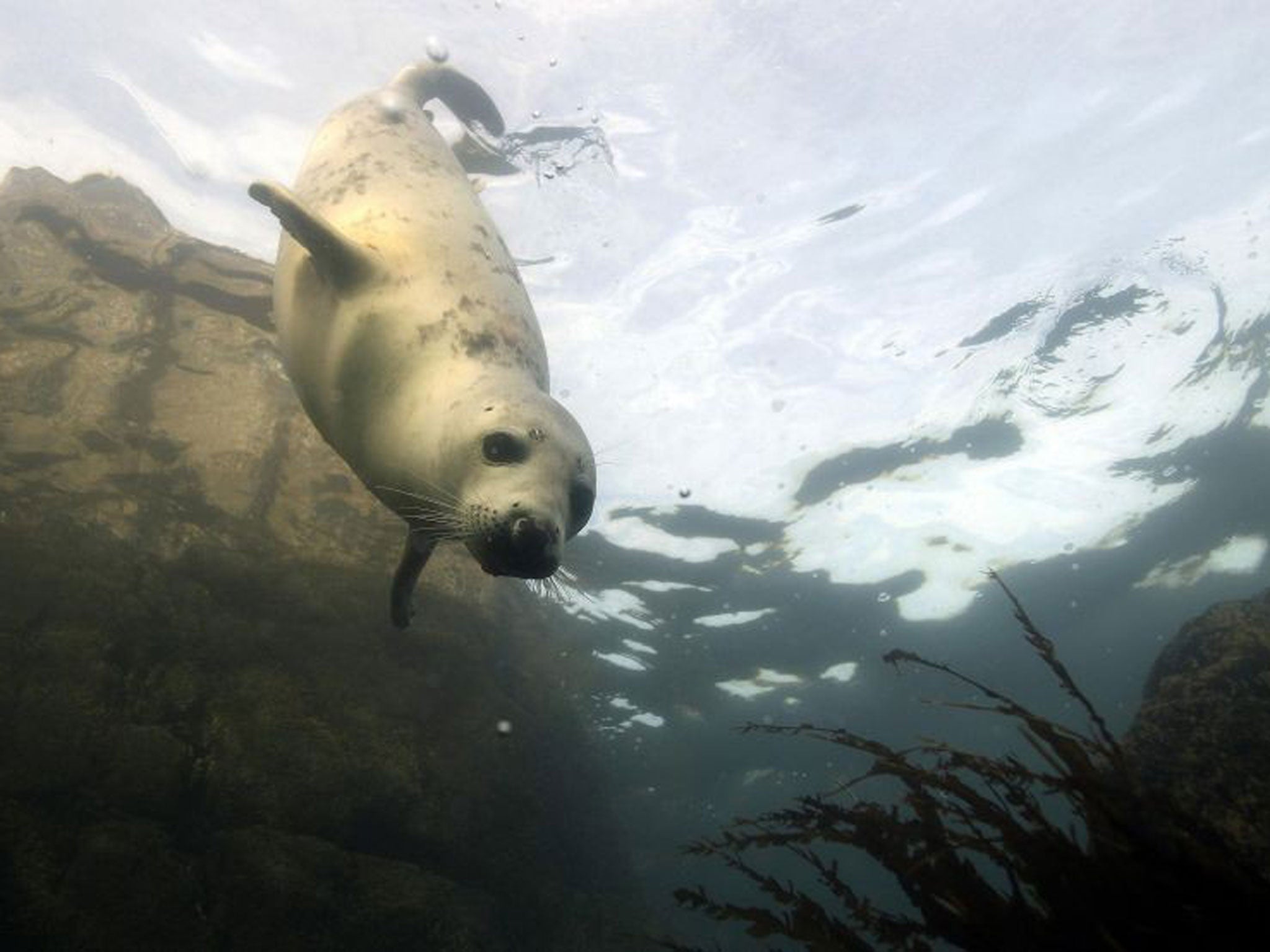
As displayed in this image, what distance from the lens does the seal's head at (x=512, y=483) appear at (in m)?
2.34

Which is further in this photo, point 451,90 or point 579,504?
point 451,90

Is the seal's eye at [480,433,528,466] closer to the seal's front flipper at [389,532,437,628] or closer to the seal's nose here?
the seal's nose

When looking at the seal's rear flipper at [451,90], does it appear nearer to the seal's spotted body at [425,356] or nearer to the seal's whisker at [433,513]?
the seal's spotted body at [425,356]

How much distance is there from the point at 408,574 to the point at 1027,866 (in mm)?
3135

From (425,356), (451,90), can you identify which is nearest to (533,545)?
(425,356)

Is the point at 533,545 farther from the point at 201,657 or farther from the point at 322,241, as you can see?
the point at 201,657

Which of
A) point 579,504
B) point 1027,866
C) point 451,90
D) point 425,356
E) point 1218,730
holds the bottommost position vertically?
point 1027,866

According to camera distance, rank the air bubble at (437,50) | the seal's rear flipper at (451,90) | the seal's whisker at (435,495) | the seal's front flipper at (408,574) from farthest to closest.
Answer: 1. the air bubble at (437,50)
2. the seal's rear flipper at (451,90)
3. the seal's front flipper at (408,574)
4. the seal's whisker at (435,495)

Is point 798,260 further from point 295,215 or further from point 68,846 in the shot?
point 68,846

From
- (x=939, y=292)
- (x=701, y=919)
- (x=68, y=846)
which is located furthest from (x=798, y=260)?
(x=701, y=919)

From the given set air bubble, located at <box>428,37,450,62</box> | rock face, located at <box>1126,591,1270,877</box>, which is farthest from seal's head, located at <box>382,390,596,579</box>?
air bubble, located at <box>428,37,450,62</box>

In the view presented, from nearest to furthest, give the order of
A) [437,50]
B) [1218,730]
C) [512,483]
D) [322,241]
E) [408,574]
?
[512,483], [322,241], [1218,730], [408,574], [437,50]

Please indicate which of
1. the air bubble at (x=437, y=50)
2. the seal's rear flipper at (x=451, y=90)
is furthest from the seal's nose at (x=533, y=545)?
the air bubble at (x=437, y=50)

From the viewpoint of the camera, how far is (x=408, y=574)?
4168 millimetres
